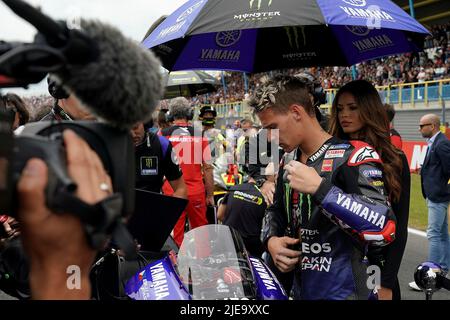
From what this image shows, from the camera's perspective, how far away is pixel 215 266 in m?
2.37

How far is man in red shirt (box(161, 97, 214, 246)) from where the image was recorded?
19.0 feet

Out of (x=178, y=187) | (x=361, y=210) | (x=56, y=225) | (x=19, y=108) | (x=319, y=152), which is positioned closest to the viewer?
(x=56, y=225)

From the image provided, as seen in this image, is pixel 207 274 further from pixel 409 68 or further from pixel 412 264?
pixel 409 68

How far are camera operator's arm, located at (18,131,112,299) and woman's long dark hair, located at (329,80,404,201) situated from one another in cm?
206

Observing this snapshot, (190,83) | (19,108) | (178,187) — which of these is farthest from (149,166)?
(190,83)

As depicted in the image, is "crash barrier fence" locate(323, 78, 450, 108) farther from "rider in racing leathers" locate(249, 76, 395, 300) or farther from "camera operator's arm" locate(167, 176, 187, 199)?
"rider in racing leathers" locate(249, 76, 395, 300)

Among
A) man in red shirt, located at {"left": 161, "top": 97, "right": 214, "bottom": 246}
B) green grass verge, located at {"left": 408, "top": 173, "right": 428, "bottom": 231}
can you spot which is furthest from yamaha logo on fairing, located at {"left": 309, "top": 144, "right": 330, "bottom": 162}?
green grass verge, located at {"left": 408, "top": 173, "right": 428, "bottom": 231}

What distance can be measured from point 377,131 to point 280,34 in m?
1.36

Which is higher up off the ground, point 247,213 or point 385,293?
point 247,213

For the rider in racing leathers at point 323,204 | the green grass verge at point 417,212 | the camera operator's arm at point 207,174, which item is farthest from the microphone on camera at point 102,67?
the green grass verge at point 417,212

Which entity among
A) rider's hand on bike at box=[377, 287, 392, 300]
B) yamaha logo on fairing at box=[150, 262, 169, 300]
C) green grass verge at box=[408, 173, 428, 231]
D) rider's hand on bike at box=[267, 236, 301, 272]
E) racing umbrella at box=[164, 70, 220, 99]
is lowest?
green grass verge at box=[408, 173, 428, 231]

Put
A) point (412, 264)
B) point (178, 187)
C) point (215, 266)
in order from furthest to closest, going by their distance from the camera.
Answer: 1. point (412, 264)
2. point (178, 187)
3. point (215, 266)

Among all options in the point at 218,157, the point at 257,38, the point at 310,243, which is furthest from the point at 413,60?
the point at 310,243
